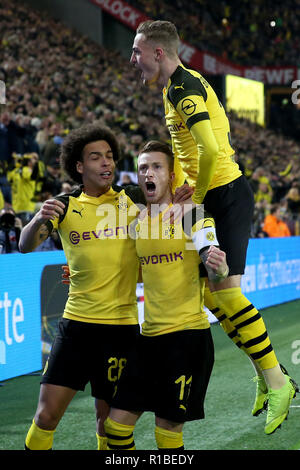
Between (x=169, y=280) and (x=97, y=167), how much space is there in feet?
2.35

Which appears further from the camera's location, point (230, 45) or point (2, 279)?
point (230, 45)

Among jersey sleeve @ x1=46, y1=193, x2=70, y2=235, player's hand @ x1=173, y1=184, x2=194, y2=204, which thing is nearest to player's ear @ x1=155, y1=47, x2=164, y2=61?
player's hand @ x1=173, y1=184, x2=194, y2=204

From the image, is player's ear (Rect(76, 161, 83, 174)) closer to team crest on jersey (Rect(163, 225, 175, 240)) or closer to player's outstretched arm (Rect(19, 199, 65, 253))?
player's outstretched arm (Rect(19, 199, 65, 253))

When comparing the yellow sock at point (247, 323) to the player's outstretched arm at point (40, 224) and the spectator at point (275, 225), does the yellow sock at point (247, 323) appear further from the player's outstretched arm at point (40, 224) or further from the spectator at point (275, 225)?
the spectator at point (275, 225)

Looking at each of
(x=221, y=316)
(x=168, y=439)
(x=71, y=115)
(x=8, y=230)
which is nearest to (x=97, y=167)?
(x=221, y=316)

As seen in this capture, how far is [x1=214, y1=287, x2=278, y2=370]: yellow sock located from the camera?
3787 millimetres

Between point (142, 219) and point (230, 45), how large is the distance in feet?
100.0

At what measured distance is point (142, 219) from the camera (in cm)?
351

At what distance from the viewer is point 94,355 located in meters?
3.54

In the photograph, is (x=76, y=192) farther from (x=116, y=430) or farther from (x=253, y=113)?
(x=253, y=113)

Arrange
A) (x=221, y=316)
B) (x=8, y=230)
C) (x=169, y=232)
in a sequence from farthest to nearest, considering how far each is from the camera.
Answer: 1. (x=8, y=230)
2. (x=221, y=316)
3. (x=169, y=232)

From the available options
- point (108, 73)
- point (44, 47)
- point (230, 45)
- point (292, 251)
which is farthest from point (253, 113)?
point (292, 251)

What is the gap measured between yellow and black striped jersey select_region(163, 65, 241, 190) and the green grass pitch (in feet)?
6.23

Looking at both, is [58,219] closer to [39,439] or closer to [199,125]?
[199,125]
